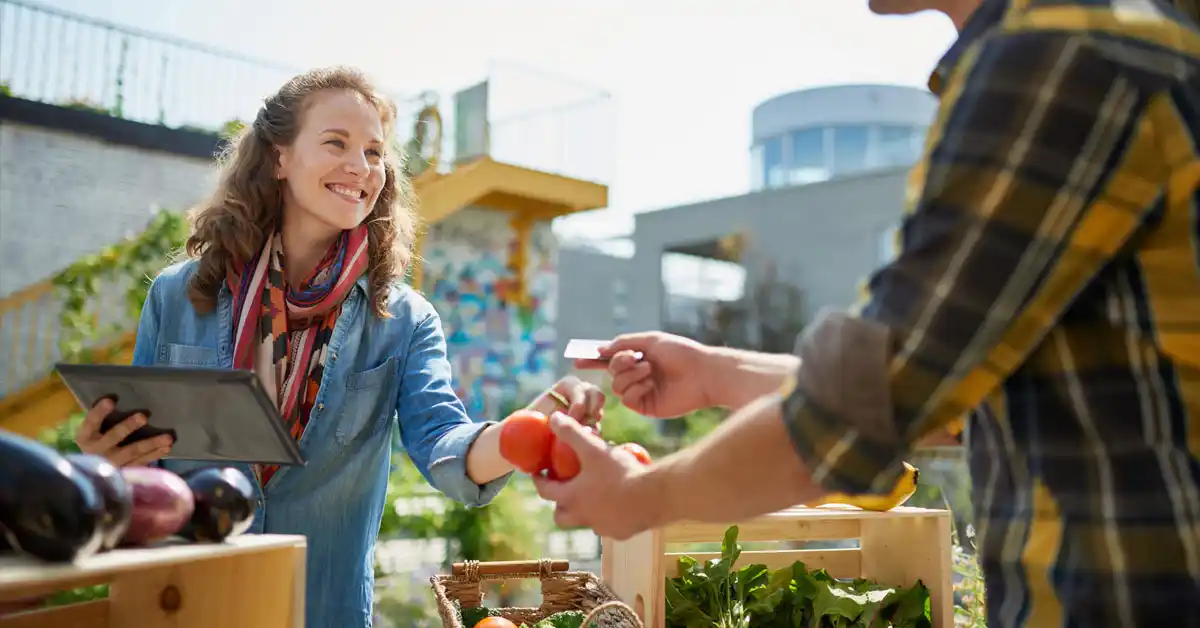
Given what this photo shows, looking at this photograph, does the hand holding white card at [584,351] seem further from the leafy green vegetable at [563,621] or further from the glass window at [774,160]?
the glass window at [774,160]

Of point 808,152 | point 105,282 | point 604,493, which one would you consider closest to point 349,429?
point 604,493

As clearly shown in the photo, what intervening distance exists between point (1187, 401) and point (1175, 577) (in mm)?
160

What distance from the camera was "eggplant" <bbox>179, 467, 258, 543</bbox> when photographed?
1.35m

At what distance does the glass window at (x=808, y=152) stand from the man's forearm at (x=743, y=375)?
18.7m

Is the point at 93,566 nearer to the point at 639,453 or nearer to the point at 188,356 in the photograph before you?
the point at 639,453

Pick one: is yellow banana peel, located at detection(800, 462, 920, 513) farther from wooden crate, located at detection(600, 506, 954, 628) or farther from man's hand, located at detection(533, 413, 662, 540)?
man's hand, located at detection(533, 413, 662, 540)

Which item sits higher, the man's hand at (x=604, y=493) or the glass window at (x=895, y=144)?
the glass window at (x=895, y=144)

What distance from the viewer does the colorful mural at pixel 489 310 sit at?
33.1ft

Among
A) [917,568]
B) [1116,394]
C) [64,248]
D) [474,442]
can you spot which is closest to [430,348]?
[474,442]

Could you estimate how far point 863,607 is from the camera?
8.64ft

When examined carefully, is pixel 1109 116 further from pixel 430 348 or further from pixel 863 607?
pixel 863 607

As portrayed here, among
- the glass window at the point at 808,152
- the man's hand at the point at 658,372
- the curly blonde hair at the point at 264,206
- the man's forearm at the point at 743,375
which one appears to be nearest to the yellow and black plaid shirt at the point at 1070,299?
the man's forearm at the point at 743,375

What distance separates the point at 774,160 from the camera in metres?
20.2

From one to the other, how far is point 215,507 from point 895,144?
20110 millimetres
